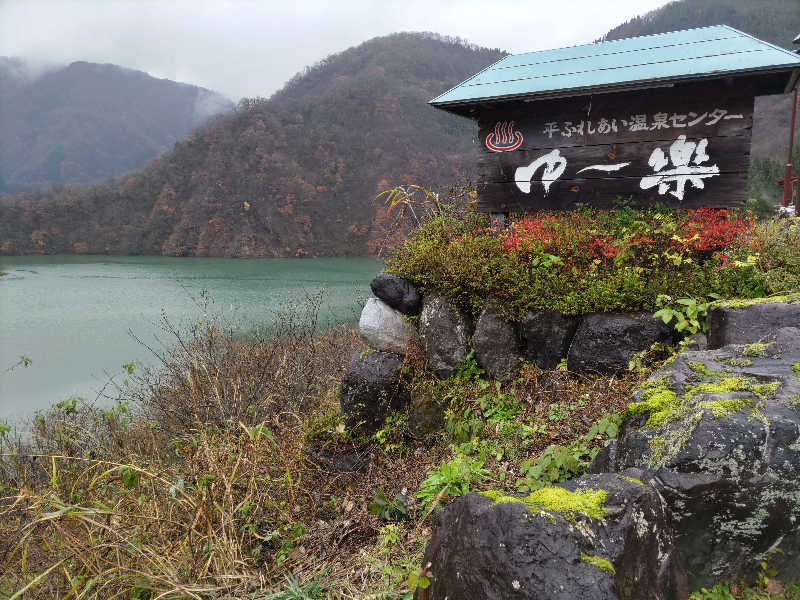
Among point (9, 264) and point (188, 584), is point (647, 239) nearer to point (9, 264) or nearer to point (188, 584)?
point (188, 584)

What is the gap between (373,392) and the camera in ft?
17.9

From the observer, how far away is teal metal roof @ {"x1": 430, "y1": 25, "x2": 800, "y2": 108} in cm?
488

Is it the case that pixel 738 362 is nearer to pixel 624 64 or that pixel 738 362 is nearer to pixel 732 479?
pixel 732 479

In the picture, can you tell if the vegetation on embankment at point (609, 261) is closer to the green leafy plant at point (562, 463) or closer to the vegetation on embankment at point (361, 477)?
the vegetation on embankment at point (361, 477)

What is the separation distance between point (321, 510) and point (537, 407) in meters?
2.26

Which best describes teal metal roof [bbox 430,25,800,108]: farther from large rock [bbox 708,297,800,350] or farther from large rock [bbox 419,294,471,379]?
large rock [bbox 708,297,800,350]

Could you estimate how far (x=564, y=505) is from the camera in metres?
1.93

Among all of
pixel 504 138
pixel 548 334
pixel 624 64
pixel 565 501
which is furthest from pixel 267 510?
pixel 624 64

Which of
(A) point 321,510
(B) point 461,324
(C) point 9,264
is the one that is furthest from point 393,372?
(C) point 9,264

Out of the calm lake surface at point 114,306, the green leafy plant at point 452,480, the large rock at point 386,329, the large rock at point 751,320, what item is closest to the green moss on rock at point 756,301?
the large rock at point 751,320

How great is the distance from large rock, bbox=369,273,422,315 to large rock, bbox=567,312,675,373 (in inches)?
75.9

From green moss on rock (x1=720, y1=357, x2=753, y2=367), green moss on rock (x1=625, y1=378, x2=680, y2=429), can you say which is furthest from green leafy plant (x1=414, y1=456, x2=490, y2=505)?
green moss on rock (x1=720, y1=357, x2=753, y2=367)

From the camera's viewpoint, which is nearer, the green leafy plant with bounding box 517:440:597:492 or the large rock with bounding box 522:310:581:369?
the green leafy plant with bounding box 517:440:597:492

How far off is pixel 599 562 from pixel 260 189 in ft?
166
